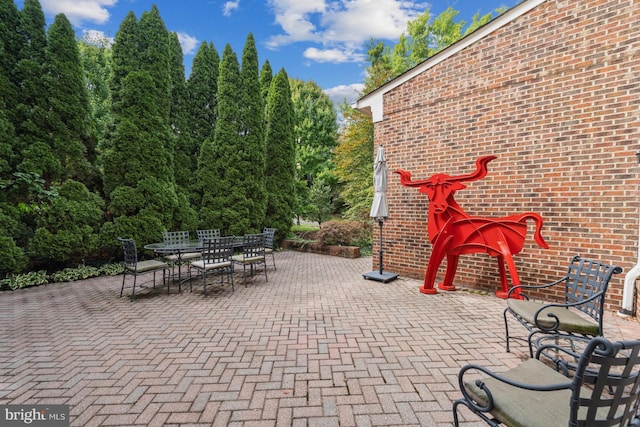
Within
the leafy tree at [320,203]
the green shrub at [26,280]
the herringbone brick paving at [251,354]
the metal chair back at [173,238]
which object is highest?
the leafy tree at [320,203]

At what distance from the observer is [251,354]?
3.00m

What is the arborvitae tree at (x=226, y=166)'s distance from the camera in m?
9.34

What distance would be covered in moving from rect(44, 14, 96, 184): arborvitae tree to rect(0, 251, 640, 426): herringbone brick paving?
3125mm

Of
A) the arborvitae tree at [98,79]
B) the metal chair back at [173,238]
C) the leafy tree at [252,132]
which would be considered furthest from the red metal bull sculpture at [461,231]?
the arborvitae tree at [98,79]

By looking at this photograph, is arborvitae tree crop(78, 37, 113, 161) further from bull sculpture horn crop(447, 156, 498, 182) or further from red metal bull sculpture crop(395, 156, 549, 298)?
bull sculpture horn crop(447, 156, 498, 182)

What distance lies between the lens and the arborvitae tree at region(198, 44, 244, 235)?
934 cm

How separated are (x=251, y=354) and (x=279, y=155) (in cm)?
904

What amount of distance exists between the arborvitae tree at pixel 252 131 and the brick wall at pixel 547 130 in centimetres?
582

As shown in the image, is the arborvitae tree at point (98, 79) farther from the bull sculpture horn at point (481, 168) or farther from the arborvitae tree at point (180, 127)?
the bull sculpture horn at point (481, 168)

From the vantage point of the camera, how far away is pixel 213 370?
2.69 metres

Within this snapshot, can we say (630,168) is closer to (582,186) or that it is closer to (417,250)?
(582,186)

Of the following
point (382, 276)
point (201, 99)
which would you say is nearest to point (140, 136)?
point (201, 99)

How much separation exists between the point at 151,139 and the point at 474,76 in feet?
25.2

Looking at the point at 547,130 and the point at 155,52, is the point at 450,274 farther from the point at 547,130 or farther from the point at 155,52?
the point at 155,52
